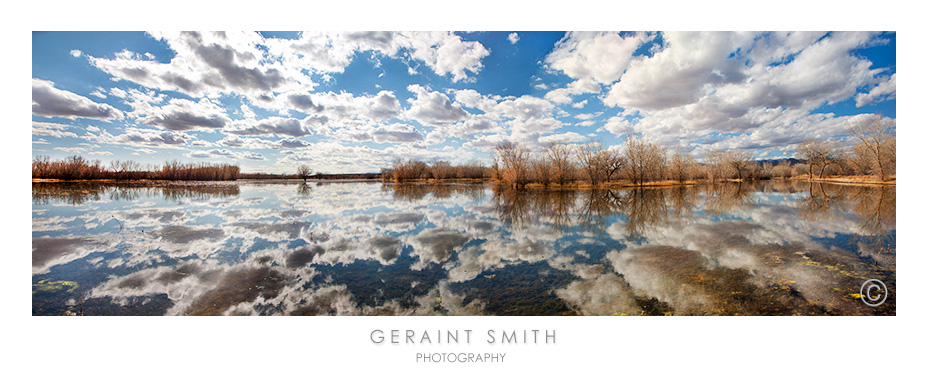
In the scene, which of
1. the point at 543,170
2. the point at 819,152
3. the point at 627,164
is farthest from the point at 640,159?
the point at 819,152

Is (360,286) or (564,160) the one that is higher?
(564,160)

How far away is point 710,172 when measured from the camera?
5741 cm

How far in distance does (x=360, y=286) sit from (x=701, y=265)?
6626 mm

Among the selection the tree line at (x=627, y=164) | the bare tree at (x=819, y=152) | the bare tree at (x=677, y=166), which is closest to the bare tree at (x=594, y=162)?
the tree line at (x=627, y=164)

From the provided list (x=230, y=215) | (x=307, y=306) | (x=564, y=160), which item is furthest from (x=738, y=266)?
(x=564, y=160)

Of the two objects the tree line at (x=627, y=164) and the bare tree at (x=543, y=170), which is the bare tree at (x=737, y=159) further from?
the bare tree at (x=543, y=170)

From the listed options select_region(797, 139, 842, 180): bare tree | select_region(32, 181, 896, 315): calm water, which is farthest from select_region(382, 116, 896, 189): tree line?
select_region(32, 181, 896, 315): calm water

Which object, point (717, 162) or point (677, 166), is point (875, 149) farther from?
point (717, 162)

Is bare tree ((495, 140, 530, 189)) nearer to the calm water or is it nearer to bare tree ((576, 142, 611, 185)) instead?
bare tree ((576, 142, 611, 185))

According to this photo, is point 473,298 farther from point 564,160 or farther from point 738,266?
point 564,160
